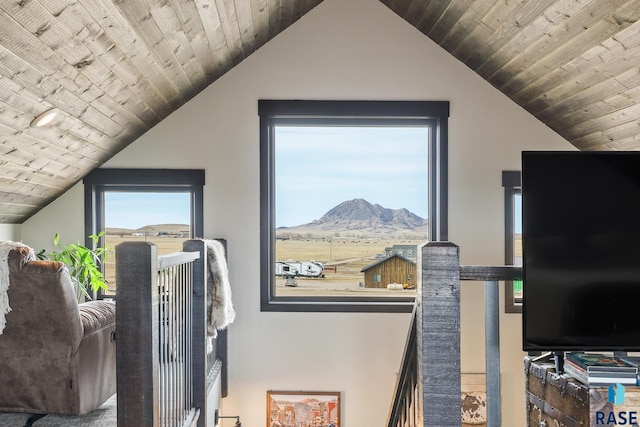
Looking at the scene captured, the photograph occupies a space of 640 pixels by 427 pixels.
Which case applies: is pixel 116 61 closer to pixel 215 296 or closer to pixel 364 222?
pixel 215 296

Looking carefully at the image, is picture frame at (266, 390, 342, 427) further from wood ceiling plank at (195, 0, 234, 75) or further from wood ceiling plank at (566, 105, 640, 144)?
wood ceiling plank at (566, 105, 640, 144)

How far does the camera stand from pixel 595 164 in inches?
55.1

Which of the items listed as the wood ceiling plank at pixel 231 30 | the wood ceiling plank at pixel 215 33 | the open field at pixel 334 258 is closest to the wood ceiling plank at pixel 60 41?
the wood ceiling plank at pixel 215 33

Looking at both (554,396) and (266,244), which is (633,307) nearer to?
(554,396)

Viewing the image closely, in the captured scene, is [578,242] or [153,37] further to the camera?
[153,37]

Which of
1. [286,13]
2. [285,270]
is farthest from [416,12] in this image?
[285,270]

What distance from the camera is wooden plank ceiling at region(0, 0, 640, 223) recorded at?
84.5 inches

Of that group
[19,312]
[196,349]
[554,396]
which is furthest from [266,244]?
[554,396]

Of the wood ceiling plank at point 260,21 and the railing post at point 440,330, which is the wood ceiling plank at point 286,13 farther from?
the railing post at point 440,330

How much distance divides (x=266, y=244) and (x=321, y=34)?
1.64 meters

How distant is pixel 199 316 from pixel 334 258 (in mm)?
1659

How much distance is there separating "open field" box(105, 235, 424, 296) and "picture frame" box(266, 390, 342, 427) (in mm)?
758

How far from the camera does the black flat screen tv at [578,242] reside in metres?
1.38

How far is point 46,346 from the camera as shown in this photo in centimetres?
197
